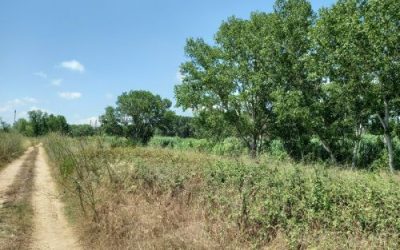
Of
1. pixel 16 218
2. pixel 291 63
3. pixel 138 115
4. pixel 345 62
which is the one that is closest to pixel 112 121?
pixel 138 115

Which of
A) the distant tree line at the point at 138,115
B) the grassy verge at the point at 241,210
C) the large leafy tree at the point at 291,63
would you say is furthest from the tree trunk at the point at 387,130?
the distant tree line at the point at 138,115

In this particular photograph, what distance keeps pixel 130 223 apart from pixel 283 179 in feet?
11.5

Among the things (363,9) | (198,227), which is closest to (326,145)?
(363,9)

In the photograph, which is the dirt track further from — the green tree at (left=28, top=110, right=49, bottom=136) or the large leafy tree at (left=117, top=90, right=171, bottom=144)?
the green tree at (left=28, top=110, right=49, bottom=136)

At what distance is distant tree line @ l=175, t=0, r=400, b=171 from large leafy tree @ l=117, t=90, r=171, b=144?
52739 mm

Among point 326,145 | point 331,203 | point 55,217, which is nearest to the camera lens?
point 331,203

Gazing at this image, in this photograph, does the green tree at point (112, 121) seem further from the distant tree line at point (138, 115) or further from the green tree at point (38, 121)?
the green tree at point (38, 121)

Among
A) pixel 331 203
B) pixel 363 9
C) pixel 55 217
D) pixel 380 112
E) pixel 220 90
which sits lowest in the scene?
pixel 55 217

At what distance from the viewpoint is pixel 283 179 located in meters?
8.79

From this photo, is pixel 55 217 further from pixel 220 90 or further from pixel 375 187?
pixel 220 90

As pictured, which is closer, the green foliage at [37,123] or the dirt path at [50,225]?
the dirt path at [50,225]

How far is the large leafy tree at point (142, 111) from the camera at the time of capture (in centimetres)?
9538

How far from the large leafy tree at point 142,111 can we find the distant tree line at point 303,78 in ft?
173

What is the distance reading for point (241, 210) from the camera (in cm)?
799
